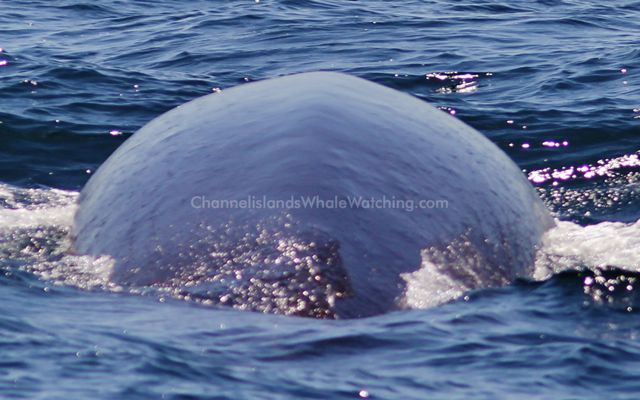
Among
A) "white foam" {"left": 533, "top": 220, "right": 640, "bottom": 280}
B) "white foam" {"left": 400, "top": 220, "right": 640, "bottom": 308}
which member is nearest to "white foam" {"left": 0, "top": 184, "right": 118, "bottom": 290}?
"white foam" {"left": 400, "top": 220, "right": 640, "bottom": 308}

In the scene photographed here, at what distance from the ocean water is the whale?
218 mm

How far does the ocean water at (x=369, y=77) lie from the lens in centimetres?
627

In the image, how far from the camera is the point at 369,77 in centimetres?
1852

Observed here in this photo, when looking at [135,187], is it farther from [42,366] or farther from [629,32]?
[629,32]

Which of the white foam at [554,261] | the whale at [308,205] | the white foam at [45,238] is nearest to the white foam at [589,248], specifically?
the white foam at [554,261]

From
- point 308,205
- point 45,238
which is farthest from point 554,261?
point 45,238

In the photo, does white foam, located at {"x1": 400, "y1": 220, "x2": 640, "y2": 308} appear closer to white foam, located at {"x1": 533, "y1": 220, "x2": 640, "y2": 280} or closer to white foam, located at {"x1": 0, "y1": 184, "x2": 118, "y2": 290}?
white foam, located at {"x1": 533, "y1": 220, "x2": 640, "y2": 280}

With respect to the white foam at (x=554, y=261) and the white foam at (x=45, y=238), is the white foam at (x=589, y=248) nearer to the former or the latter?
the white foam at (x=554, y=261)

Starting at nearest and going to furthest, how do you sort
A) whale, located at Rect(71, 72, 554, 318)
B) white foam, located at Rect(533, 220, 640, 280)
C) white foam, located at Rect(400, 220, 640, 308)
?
1. whale, located at Rect(71, 72, 554, 318)
2. white foam, located at Rect(400, 220, 640, 308)
3. white foam, located at Rect(533, 220, 640, 280)

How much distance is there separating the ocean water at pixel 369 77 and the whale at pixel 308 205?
0.22 m

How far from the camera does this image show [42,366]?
20.8ft

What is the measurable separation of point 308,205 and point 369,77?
11.3 meters

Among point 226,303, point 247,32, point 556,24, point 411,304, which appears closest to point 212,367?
point 226,303

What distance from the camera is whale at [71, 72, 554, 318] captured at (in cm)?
704
